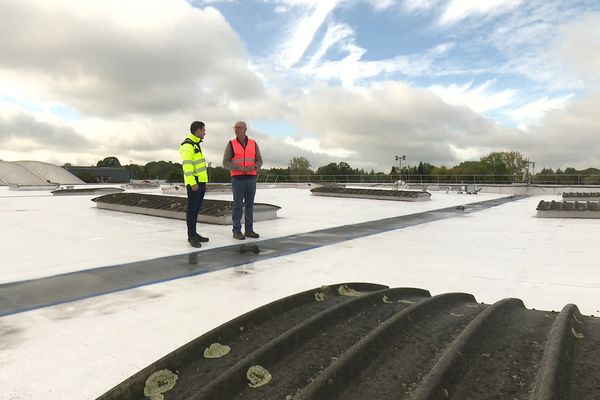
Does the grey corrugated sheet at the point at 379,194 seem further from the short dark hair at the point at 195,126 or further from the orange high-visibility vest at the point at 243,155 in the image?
the short dark hair at the point at 195,126

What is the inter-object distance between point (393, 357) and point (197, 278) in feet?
8.77

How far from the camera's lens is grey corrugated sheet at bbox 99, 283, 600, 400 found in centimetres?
149

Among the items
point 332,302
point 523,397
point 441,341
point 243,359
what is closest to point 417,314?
point 441,341

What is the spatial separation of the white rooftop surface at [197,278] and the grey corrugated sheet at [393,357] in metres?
0.53

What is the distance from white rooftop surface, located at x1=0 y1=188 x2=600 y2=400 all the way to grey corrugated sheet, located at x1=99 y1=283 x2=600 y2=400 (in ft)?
1.73

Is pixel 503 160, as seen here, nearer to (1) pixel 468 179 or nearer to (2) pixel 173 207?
(1) pixel 468 179

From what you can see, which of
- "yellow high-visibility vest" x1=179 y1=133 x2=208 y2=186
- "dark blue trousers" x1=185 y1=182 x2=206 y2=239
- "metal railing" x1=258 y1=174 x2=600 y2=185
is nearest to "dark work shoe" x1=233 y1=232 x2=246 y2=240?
"dark blue trousers" x1=185 y1=182 x2=206 y2=239

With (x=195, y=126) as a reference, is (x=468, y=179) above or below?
below

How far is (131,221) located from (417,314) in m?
7.97

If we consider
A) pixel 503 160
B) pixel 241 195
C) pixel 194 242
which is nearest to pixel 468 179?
pixel 241 195

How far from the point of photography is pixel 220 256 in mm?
5137

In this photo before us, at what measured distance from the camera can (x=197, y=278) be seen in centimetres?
401

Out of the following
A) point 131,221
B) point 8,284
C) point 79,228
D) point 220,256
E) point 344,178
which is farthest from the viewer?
point 344,178

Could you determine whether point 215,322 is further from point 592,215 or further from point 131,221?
point 592,215
